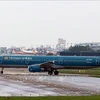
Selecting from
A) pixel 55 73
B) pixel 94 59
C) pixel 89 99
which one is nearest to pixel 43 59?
pixel 55 73

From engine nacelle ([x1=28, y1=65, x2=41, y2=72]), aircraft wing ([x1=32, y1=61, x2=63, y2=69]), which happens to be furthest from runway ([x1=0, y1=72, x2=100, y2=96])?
aircraft wing ([x1=32, y1=61, x2=63, y2=69])

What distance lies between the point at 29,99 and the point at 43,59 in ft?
104

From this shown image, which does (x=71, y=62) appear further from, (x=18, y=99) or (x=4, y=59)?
(x=18, y=99)

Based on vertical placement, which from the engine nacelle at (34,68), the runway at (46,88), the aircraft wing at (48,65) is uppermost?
the aircraft wing at (48,65)

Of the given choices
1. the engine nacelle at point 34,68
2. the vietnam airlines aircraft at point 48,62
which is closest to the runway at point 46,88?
the engine nacelle at point 34,68

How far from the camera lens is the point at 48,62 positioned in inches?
1940

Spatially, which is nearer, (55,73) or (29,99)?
(29,99)

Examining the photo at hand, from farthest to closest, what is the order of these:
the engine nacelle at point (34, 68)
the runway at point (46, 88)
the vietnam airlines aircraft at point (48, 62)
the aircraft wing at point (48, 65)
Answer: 1. the vietnam airlines aircraft at point (48, 62)
2. the aircraft wing at point (48, 65)
3. the engine nacelle at point (34, 68)
4. the runway at point (46, 88)

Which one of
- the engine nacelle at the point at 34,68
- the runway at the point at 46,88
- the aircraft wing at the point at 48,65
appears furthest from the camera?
the aircraft wing at the point at 48,65

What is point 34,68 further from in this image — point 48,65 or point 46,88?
point 46,88

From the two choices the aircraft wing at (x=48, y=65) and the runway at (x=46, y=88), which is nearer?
the runway at (x=46, y=88)

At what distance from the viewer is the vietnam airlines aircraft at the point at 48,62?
49875mm

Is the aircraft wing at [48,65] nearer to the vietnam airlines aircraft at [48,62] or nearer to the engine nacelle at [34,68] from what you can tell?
the vietnam airlines aircraft at [48,62]

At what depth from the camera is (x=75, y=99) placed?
19.9 metres
